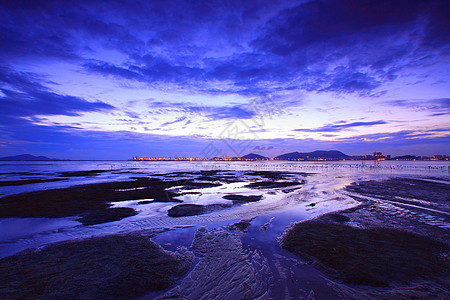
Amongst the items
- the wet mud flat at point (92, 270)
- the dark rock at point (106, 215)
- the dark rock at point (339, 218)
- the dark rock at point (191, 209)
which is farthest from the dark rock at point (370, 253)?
the dark rock at point (106, 215)

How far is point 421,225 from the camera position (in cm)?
1073

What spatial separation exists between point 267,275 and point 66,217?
509 inches

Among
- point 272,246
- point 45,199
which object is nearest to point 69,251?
point 272,246

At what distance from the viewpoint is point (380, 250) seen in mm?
7887

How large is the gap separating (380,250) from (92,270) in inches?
398

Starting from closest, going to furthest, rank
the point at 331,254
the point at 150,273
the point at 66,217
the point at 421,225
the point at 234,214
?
the point at 150,273 < the point at 331,254 < the point at 421,225 < the point at 66,217 < the point at 234,214

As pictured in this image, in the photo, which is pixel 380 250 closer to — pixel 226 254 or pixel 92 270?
pixel 226 254

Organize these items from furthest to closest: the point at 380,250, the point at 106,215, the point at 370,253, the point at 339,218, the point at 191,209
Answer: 1. the point at 191,209
2. the point at 106,215
3. the point at 339,218
4. the point at 380,250
5. the point at 370,253

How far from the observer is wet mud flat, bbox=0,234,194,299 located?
217 inches

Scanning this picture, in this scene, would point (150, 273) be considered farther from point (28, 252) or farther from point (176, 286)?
point (28, 252)

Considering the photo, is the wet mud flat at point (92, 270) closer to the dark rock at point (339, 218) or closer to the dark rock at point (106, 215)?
the dark rock at point (106, 215)

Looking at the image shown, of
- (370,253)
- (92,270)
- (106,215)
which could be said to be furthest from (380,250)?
(106,215)

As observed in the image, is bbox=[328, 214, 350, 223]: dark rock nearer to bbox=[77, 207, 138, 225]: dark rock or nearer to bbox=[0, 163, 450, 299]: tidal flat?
bbox=[0, 163, 450, 299]: tidal flat

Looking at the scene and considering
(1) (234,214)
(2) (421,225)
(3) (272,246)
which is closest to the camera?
(3) (272,246)
